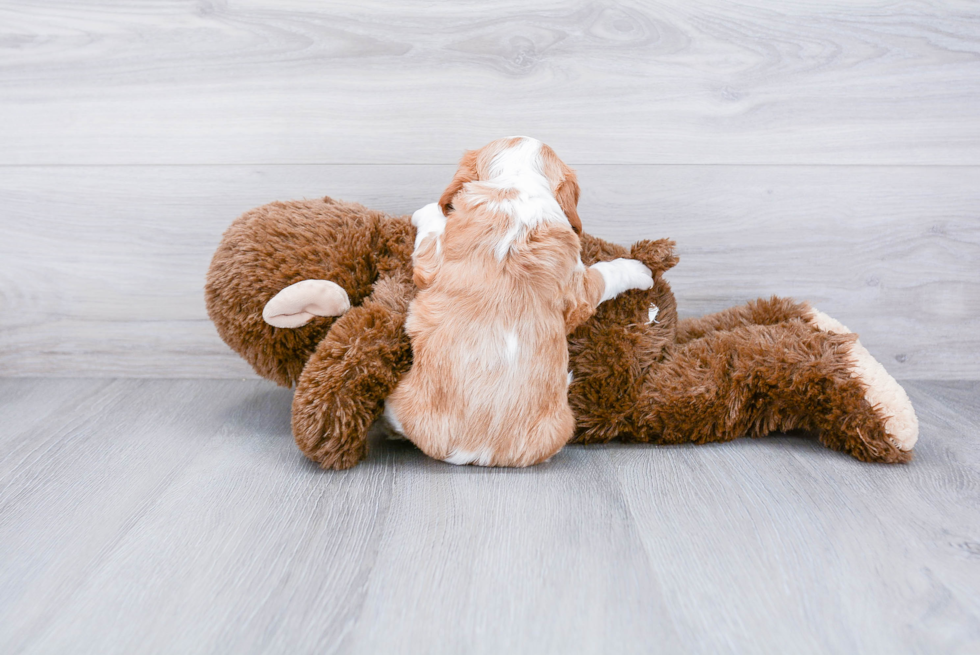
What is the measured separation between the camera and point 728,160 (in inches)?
50.5

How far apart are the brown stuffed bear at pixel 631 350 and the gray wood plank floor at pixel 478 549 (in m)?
0.05

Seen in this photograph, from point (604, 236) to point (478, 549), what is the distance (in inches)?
28.1

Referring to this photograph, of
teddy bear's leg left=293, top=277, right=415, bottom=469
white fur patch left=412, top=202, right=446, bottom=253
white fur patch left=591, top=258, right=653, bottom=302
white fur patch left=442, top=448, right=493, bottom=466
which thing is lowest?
white fur patch left=442, top=448, right=493, bottom=466

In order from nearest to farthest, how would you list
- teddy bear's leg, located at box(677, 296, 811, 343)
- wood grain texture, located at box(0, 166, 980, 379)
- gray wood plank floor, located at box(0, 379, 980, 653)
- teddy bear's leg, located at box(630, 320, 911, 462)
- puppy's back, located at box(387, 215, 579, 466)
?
gray wood plank floor, located at box(0, 379, 980, 653) < puppy's back, located at box(387, 215, 579, 466) < teddy bear's leg, located at box(630, 320, 911, 462) < teddy bear's leg, located at box(677, 296, 811, 343) < wood grain texture, located at box(0, 166, 980, 379)

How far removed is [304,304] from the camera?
101cm

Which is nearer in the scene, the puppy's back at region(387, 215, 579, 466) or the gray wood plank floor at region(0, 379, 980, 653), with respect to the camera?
the gray wood plank floor at region(0, 379, 980, 653)

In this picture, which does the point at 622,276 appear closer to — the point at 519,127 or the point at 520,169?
the point at 520,169

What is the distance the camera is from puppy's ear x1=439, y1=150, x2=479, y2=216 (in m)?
0.99

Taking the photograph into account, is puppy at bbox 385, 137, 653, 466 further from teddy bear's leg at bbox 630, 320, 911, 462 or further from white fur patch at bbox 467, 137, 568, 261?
teddy bear's leg at bbox 630, 320, 911, 462

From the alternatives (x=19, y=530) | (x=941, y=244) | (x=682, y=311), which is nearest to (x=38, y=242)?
(x=19, y=530)

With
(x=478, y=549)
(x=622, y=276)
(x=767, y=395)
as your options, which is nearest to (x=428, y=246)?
(x=622, y=276)

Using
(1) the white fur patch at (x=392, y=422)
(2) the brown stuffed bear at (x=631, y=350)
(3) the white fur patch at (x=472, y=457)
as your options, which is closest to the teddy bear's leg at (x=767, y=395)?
(2) the brown stuffed bear at (x=631, y=350)

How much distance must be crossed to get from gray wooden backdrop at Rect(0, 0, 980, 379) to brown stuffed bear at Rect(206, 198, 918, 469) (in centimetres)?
23

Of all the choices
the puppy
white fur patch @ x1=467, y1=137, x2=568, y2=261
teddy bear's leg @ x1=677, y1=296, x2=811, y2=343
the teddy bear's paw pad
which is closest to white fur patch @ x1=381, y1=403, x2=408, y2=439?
the puppy
